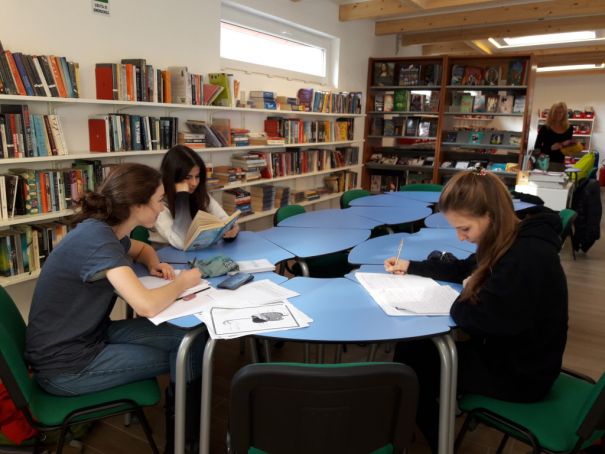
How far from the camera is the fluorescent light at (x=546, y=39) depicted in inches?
300

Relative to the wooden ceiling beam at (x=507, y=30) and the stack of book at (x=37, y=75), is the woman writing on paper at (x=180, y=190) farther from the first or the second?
the wooden ceiling beam at (x=507, y=30)

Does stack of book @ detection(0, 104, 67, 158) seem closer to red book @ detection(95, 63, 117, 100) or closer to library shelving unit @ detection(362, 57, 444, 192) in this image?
red book @ detection(95, 63, 117, 100)

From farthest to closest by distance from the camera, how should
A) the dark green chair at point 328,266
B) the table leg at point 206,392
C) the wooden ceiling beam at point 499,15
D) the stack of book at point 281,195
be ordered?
1. the wooden ceiling beam at point 499,15
2. the stack of book at point 281,195
3. the dark green chair at point 328,266
4. the table leg at point 206,392

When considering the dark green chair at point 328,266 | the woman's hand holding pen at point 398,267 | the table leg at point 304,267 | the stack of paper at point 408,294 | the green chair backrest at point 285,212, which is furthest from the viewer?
the green chair backrest at point 285,212

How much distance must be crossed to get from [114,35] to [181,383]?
2802 mm

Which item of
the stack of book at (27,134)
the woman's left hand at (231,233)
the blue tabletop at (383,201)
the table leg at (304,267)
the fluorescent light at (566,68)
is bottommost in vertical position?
the table leg at (304,267)

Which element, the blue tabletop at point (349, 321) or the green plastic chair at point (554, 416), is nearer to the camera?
the green plastic chair at point (554, 416)

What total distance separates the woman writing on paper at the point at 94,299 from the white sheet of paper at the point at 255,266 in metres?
0.43

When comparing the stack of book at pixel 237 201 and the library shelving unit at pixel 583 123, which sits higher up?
the library shelving unit at pixel 583 123

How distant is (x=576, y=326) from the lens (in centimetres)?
347

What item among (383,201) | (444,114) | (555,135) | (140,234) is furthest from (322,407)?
(444,114)

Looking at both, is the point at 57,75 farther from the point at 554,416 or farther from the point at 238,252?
the point at 554,416

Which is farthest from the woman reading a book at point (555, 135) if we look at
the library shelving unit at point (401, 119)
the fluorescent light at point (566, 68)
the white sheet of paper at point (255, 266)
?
the fluorescent light at point (566, 68)

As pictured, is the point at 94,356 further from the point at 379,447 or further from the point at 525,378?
the point at 525,378
